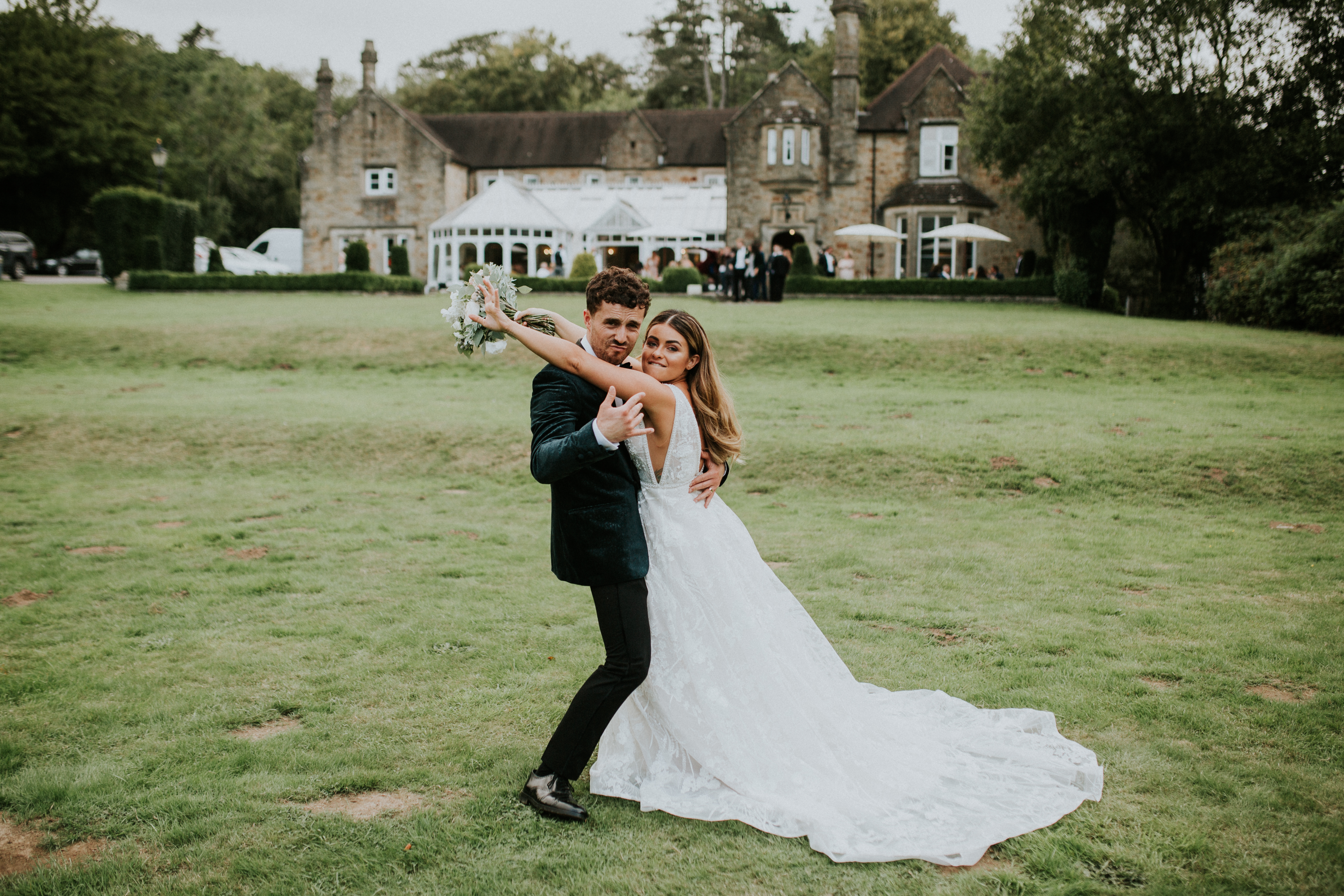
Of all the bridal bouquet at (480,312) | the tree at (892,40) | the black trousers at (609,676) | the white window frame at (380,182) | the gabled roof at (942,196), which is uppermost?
the tree at (892,40)

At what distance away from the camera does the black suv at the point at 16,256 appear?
36.8 m

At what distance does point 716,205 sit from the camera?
42.5m

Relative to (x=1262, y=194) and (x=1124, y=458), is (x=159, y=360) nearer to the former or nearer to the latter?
(x=1124, y=458)

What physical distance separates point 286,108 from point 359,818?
76668 mm

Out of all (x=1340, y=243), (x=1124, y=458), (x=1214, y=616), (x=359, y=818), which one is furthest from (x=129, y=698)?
(x=1340, y=243)

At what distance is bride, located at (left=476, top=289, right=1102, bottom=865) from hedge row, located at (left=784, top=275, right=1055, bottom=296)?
2690cm

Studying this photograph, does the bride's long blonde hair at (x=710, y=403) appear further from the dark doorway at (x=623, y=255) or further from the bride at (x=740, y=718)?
the dark doorway at (x=623, y=255)

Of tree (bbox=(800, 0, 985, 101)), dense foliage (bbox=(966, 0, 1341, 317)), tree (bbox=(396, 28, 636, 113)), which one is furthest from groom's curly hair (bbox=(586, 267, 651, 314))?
tree (bbox=(396, 28, 636, 113))

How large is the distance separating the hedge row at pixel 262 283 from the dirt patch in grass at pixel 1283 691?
2872 cm

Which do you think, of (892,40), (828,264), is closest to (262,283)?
(828,264)

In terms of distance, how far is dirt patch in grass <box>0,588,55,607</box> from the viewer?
652 cm

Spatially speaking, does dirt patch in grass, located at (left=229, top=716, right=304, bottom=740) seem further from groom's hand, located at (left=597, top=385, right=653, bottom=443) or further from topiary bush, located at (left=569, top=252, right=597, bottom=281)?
topiary bush, located at (left=569, top=252, right=597, bottom=281)

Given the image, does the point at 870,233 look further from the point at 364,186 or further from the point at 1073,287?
the point at 364,186

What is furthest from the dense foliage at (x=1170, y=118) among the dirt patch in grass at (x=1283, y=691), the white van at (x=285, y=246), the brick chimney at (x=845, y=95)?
the white van at (x=285, y=246)
